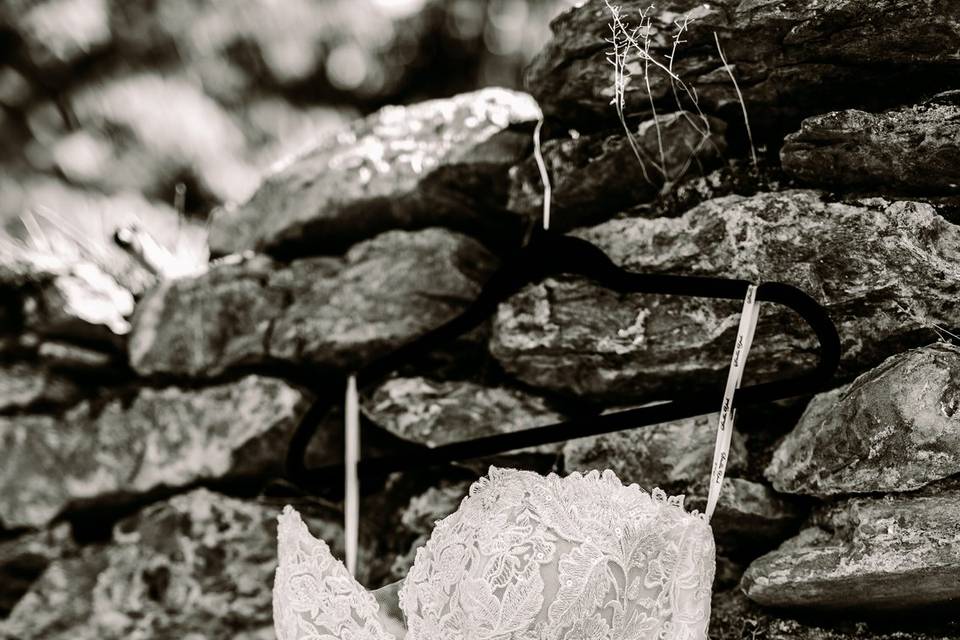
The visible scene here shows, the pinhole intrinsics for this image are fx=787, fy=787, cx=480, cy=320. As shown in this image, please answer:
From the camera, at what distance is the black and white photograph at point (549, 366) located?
0.91 meters

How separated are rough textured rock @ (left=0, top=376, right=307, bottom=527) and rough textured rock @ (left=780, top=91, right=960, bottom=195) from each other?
94 centimetres

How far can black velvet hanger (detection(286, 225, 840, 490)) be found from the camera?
0.90 m

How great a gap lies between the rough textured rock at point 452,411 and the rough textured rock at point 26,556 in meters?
0.68

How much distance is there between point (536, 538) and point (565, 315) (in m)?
0.45

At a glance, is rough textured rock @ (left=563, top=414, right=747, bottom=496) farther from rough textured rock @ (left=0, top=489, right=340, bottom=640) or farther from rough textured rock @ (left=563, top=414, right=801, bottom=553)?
rough textured rock @ (left=0, top=489, right=340, bottom=640)

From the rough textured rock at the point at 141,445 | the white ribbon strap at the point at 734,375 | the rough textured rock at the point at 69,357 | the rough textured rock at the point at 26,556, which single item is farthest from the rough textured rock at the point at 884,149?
the rough textured rock at the point at 26,556

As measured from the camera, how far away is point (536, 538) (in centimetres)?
87

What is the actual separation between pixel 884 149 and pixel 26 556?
163 centimetres

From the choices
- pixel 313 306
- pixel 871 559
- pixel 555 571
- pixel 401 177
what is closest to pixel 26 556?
pixel 313 306

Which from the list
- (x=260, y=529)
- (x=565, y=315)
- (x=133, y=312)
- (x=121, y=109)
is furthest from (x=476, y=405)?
(x=121, y=109)

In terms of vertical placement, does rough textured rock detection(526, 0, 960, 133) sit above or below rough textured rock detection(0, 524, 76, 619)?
above

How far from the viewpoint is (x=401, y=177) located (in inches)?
57.9

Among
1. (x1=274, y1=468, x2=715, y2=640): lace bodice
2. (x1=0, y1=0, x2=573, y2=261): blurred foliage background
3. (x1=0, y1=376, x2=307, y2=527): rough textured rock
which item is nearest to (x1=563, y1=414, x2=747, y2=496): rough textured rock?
(x1=274, y1=468, x2=715, y2=640): lace bodice

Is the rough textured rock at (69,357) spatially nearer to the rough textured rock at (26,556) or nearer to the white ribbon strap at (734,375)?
the rough textured rock at (26,556)
